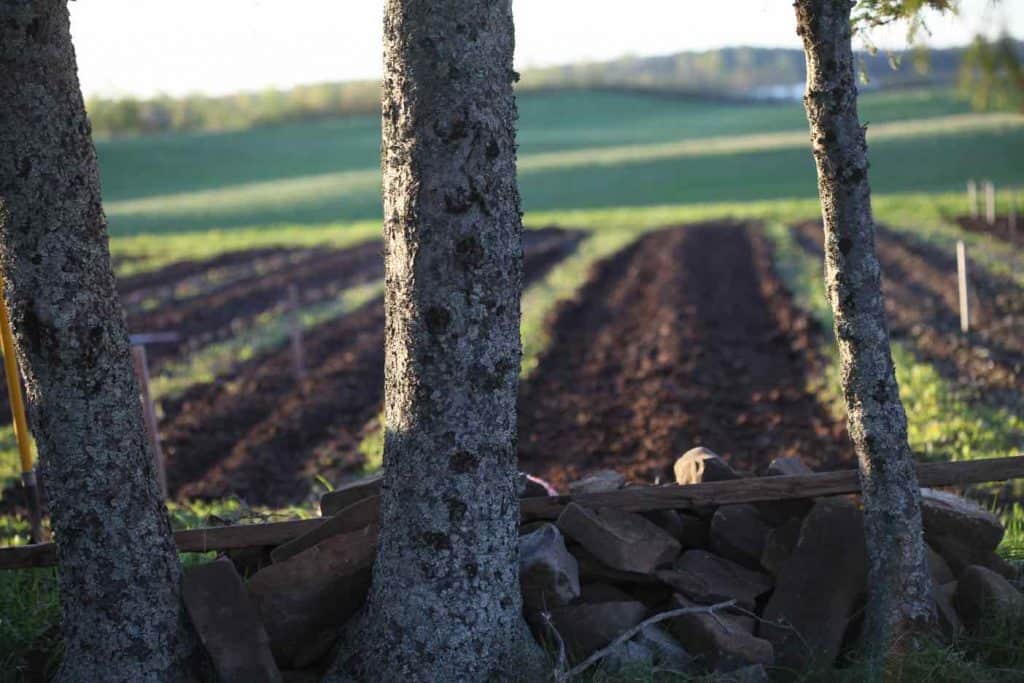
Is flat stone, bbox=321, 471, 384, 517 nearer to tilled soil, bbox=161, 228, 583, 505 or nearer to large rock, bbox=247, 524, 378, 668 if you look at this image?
large rock, bbox=247, 524, 378, 668

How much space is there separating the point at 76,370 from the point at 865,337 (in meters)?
2.97

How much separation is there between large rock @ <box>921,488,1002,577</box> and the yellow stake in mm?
4067

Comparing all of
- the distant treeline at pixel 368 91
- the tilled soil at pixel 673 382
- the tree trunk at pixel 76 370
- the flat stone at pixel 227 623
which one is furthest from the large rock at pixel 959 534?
the distant treeline at pixel 368 91

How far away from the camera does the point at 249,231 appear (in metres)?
36.6

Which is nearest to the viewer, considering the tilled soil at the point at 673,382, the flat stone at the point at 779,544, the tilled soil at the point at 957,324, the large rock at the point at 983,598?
the large rock at the point at 983,598

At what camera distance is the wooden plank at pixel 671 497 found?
15.8 ft

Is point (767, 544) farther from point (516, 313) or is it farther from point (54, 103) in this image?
point (54, 103)

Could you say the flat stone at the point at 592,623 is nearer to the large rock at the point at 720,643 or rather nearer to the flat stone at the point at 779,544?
the large rock at the point at 720,643

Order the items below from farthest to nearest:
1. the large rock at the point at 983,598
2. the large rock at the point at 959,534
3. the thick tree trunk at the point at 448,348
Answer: the large rock at the point at 959,534 < the large rock at the point at 983,598 < the thick tree trunk at the point at 448,348

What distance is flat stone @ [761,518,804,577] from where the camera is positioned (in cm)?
480

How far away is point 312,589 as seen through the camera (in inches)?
177

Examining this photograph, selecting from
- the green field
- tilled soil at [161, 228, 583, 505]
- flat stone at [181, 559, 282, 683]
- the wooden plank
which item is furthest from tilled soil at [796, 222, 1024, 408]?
the green field

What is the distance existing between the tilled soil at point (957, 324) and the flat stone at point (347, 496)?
21.8 feet

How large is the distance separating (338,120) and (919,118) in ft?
122
